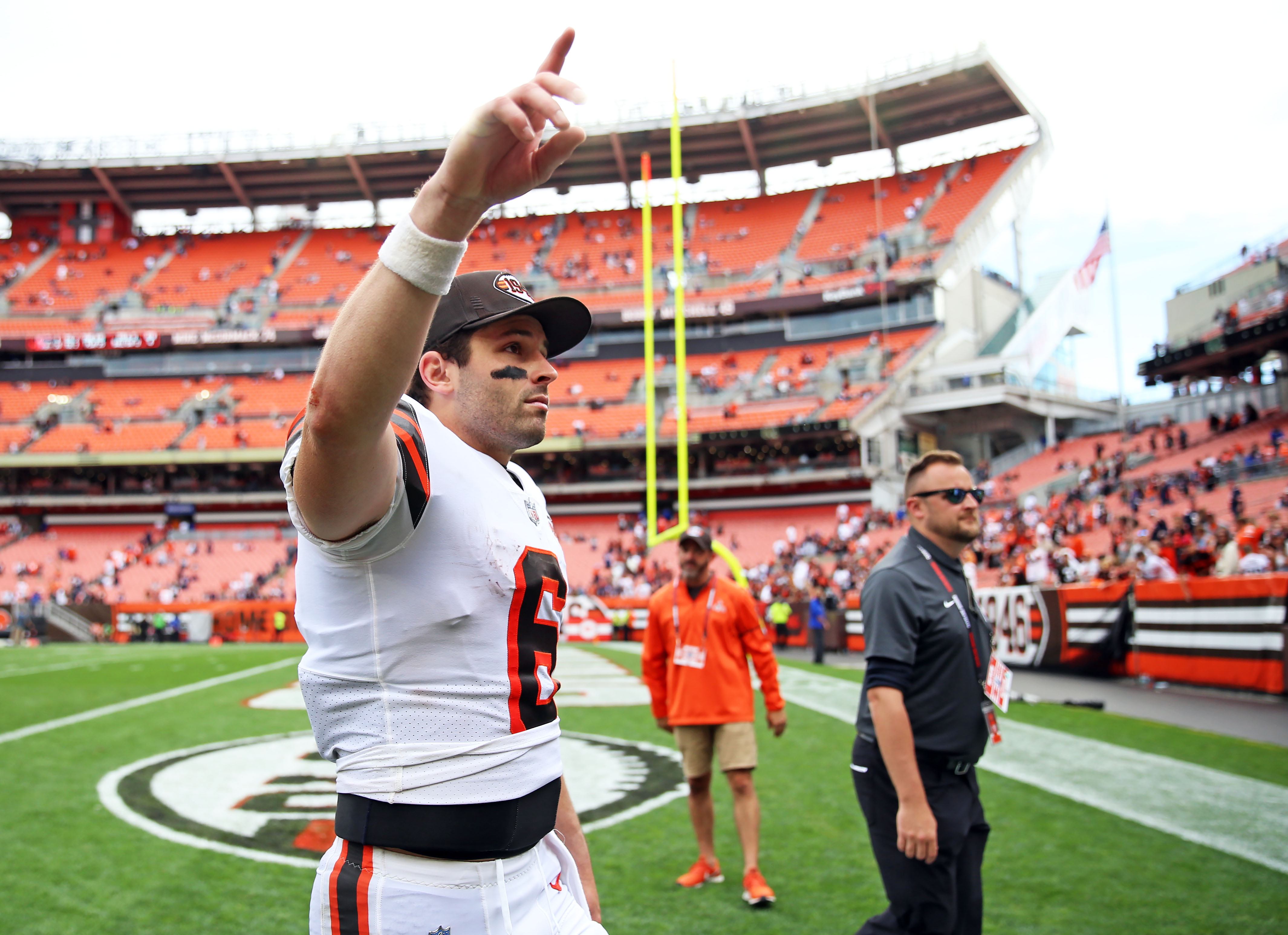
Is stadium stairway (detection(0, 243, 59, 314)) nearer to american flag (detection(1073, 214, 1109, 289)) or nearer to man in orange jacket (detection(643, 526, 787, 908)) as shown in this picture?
american flag (detection(1073, 214, 1109, 289))

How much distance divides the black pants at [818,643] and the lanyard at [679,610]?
40.4 ft

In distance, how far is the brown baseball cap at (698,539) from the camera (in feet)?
18.8

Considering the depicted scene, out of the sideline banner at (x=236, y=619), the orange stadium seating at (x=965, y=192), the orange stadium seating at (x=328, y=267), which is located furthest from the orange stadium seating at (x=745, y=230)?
the sideline banner at (x=236, y=619)

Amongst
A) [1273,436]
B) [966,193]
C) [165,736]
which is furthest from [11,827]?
[966,193]

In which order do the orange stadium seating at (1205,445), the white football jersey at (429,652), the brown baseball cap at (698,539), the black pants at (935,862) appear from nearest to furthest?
1. the white football jersey at (429,652)
2. the black pants at (935,862)
3. the brown baseball cap at (698,539)
4. the orange stadium seating at (1205,445)

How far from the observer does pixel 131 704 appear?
11898 mm

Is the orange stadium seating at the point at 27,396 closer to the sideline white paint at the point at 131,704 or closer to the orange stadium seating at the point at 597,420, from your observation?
the orange stadium seating at the point at 597,420

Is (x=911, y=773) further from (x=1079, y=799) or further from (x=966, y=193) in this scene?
(x=966, y=193)

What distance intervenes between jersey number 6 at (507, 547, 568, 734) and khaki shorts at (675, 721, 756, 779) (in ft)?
12.1

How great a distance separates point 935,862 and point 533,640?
210cm

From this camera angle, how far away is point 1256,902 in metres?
4.40

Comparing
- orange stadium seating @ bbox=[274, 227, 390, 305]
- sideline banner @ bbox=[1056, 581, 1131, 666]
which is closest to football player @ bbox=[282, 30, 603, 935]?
sideline banner @ bbox=[1056, 581, 1131, 666]

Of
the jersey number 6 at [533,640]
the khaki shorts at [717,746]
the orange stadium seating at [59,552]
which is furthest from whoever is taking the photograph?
the orange stadium seating at [59,552]

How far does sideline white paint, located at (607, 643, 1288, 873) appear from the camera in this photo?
5465 millimetres
